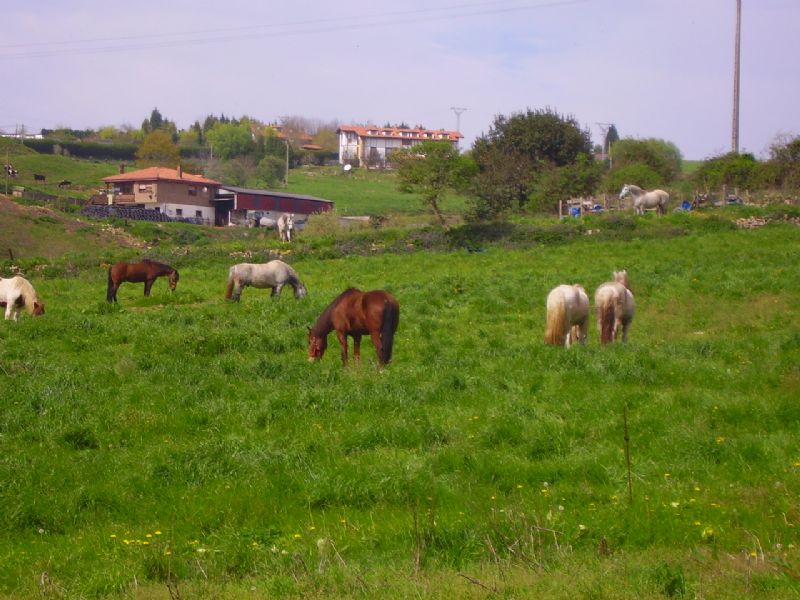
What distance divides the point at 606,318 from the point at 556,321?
168 cm

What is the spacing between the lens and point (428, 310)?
2272cm

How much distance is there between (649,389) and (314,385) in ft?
15.3

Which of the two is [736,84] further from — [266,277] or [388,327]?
[388,327]

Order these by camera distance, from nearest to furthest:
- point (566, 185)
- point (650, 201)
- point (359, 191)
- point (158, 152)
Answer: point (650, 201) < point (566, 185) < point (359, 191) < point (158, 152)

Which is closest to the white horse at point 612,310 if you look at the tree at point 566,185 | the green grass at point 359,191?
the tree at point 566,185

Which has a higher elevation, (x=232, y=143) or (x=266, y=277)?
(x=232, y=143)

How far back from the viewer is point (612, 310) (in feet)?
58.5

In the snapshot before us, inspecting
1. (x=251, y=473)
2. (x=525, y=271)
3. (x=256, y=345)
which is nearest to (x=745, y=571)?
(x=251, y=473)

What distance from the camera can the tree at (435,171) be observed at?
152ft

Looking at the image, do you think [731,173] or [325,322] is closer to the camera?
[325,322]

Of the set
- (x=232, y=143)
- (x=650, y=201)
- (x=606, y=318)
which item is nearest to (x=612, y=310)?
(x=606, y=318)

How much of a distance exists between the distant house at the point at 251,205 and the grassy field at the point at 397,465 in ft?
204

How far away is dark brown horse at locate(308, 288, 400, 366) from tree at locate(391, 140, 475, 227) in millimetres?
30254

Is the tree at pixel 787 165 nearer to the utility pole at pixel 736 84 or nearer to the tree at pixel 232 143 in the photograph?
the utility pole at pixel 736 84
